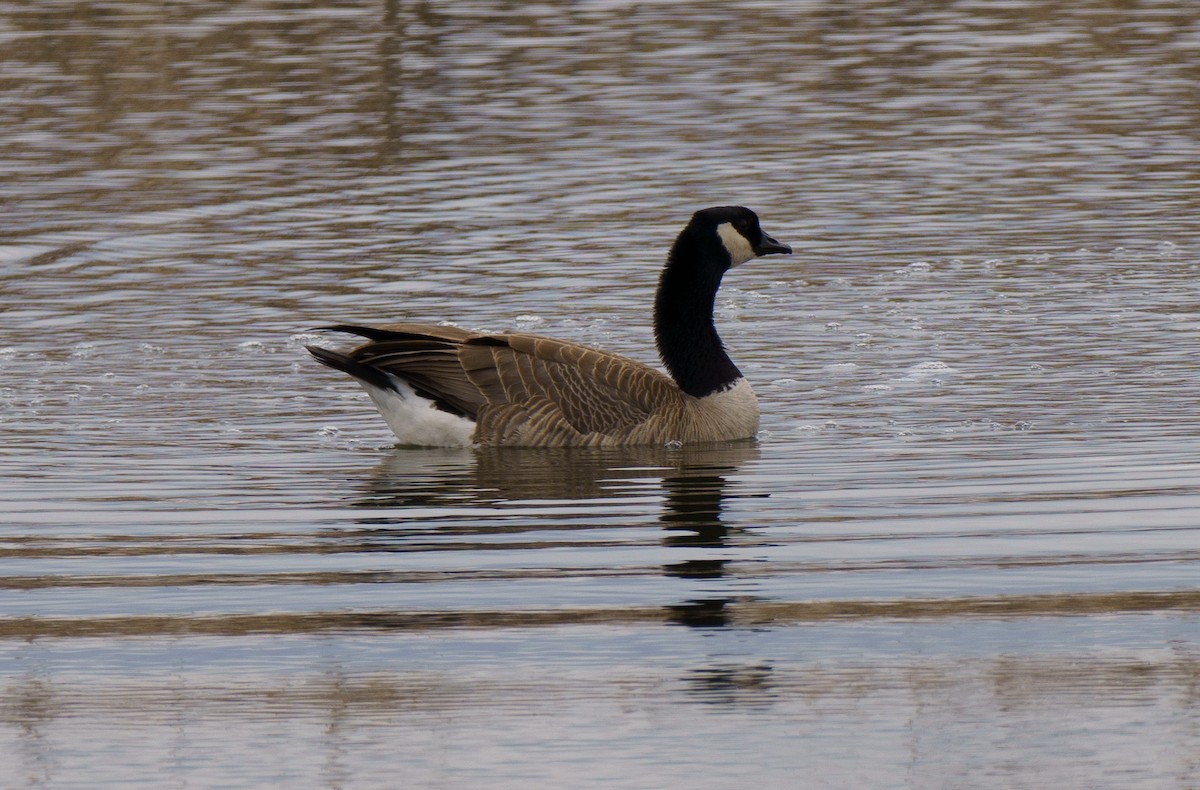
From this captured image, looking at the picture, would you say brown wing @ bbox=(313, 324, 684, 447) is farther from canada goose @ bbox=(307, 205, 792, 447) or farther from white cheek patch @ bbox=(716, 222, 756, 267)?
white cheek patch @ bbox=(716, 222, 756, 267)

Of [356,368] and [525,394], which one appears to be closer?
[356,368]

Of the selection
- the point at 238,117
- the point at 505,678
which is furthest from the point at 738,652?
the point at 238,117

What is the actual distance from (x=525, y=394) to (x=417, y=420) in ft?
2.10

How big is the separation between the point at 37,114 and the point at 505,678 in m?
22.4

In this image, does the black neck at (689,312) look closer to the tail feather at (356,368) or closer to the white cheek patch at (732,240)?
the white cheek patch at (732,240)

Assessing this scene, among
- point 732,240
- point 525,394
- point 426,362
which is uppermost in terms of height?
point 732,240

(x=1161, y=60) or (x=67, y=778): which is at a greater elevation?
(x=67, y=778)

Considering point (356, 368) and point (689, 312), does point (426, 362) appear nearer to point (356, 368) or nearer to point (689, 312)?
point (356, 368)

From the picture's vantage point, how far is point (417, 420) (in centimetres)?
1341

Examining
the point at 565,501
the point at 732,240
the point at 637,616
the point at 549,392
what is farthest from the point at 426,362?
the point at 637,616

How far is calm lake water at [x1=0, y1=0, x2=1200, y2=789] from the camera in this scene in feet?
22.9

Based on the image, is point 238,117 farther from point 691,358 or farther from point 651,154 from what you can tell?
point 691,358

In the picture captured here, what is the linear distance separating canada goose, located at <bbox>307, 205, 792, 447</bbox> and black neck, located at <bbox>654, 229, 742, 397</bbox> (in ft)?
0.68

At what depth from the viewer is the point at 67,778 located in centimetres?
652
